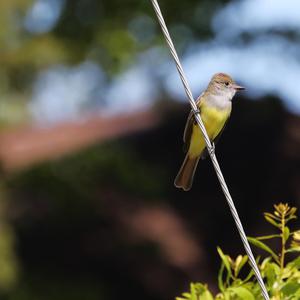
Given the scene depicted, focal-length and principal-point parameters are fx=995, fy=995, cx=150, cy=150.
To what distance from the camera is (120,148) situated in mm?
10984

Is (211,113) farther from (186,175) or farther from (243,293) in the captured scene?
(243,293)

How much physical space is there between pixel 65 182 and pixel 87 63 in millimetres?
9841

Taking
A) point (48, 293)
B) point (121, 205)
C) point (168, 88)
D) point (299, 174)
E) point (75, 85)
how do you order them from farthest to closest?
point (75, 85) → point (168, 88) → point (48, 293) → point (121, 205) → point (299, 174)

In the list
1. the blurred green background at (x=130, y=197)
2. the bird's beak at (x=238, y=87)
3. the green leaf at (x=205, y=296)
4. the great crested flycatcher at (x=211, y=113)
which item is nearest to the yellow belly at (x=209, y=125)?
the great crested flycatcher at (x=211, y=113)

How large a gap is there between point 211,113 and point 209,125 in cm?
7

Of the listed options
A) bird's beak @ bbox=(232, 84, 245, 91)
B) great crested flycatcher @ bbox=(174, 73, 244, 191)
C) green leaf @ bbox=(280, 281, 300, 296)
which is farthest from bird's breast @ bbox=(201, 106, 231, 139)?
green leaf @ bbox=(280, 281, 300, 296)

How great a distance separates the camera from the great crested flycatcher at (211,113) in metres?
4.81

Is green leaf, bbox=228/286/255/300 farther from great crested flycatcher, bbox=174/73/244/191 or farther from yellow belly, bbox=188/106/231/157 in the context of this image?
yellow belly, bbox=188/106/231/157

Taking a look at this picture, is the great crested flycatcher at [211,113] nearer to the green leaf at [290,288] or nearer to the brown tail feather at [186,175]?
the brown tail feather at [186,175]

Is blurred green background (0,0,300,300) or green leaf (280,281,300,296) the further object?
blurred green background (0,0,300,300)

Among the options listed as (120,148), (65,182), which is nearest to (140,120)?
(120,148)

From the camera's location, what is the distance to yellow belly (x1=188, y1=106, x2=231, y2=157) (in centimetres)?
480

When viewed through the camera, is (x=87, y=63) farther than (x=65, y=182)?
Yes

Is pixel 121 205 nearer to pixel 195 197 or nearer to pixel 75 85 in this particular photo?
pixel 195 197
